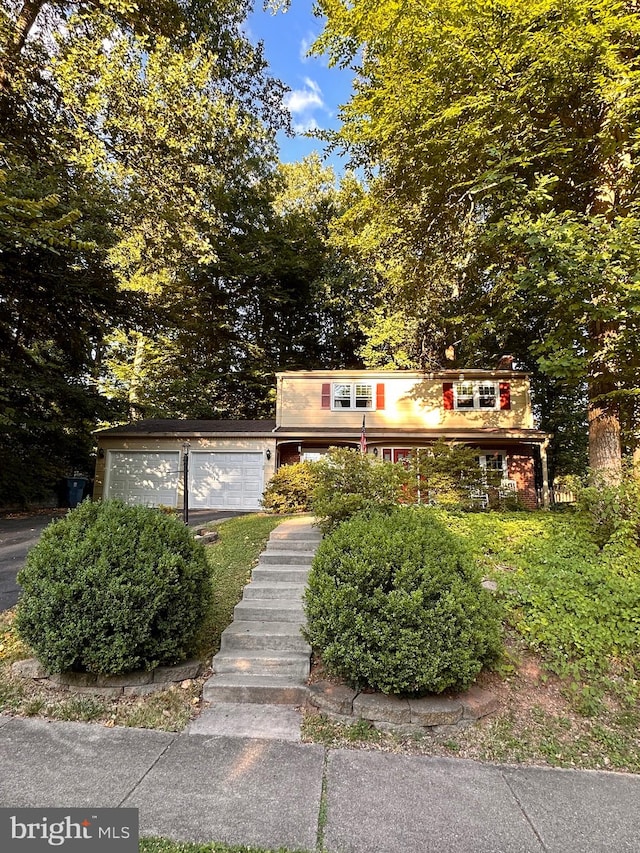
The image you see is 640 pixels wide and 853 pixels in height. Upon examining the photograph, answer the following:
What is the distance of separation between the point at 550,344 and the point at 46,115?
42.8 feet

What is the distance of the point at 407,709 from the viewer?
10.2 feet

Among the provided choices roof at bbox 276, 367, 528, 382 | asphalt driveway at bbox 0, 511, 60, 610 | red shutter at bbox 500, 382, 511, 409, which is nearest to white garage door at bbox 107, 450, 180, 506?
asphalt driveway at bbox 0, 511, 60, 610

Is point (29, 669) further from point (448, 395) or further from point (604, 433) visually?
point (448, 395)

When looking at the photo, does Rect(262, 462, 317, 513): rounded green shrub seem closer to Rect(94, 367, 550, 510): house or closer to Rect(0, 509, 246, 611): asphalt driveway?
Rect(0, 509, 246, 611): asphalt driveway

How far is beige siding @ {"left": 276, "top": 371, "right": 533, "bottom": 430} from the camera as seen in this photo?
15383 millimetres

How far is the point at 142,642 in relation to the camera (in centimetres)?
339

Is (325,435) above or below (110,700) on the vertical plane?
above

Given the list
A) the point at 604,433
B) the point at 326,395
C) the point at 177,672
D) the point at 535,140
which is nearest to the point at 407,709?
the point at 177,672

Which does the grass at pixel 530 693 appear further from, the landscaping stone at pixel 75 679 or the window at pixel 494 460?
the window at pixel 494 460

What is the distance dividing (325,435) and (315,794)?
12.6m

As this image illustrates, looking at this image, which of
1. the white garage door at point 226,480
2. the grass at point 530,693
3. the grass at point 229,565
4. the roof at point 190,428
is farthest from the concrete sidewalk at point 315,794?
the roof at point 190,428

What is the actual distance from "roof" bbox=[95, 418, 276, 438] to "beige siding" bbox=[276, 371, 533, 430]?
97 cm

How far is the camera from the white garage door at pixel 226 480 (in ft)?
48.9

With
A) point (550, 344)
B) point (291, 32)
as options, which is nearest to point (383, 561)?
point (550, 344)
